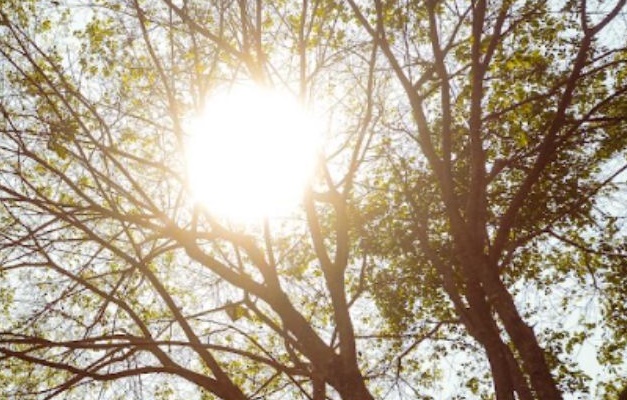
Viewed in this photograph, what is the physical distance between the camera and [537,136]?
9.99 metres

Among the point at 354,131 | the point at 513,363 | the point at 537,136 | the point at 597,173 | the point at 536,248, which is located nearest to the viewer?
the point at 513,363

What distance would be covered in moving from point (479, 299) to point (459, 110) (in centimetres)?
467

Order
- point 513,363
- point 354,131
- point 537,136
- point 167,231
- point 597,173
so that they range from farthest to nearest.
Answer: point 597,173 → point 537,136 → point 354,131 → point 513,363 → point 167,231

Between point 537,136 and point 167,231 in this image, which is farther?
point 537,136

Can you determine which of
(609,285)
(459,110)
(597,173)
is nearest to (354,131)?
(459,110)

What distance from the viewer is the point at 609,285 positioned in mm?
11250

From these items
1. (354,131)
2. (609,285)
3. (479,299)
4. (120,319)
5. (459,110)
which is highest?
(459,110)

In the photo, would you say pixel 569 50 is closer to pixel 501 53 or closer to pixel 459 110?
pixel 501 53

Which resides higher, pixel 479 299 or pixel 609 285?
pixel 609 285

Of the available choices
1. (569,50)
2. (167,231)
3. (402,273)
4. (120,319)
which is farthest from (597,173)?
(120,319)

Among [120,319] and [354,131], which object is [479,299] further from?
[120,319]

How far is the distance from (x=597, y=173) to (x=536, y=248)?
2.30 metres

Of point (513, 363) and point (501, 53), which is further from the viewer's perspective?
point (501, 53)

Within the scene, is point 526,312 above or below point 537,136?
below
